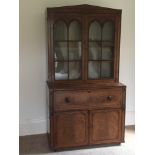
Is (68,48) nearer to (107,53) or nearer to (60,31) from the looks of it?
(60,31)

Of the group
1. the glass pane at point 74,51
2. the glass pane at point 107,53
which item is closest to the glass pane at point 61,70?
the glass pane at point 74,51

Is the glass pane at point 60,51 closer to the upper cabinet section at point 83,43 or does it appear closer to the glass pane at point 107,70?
the upper cabinet section at point 83,43

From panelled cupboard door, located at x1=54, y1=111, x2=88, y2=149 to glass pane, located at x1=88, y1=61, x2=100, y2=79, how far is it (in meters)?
0.54

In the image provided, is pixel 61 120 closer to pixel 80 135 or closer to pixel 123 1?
pixel 80 135

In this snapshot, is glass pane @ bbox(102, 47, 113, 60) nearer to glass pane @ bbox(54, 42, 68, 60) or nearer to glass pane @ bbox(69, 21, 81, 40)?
glass pane @ bbox(69, 21, 81, 40)

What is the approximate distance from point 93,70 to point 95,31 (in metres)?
0.53

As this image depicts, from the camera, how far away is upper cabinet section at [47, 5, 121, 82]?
3055 mm

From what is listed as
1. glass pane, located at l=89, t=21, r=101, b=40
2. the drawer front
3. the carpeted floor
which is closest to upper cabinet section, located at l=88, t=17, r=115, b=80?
glass pane, located at l=89, t=21, r=101, b=40

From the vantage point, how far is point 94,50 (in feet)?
10.7
